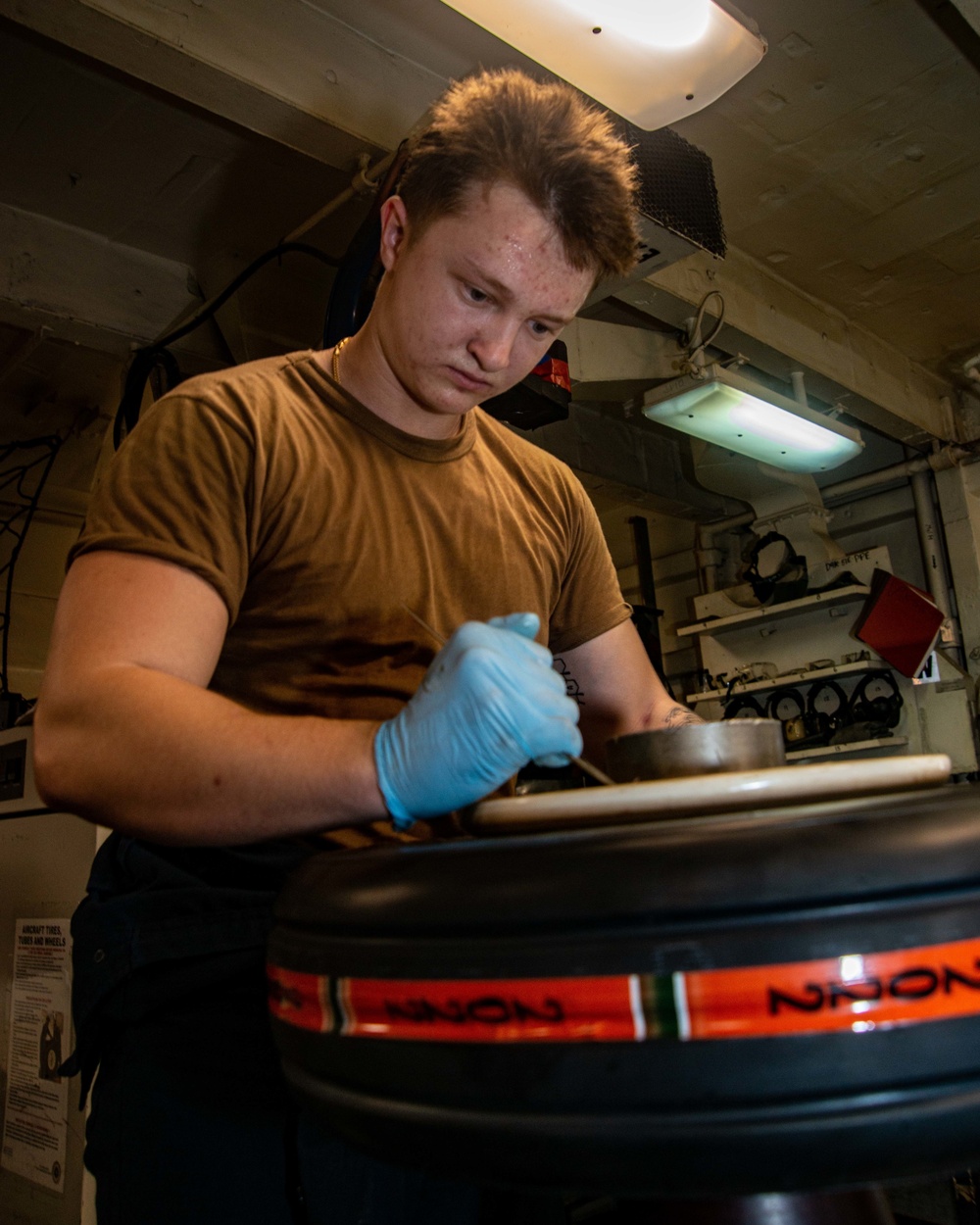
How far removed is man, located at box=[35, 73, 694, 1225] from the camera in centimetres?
69

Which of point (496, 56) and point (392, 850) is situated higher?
point (496, 56)

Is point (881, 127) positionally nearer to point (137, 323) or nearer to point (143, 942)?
point (137, 323)

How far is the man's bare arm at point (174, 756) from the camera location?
0.68 metres

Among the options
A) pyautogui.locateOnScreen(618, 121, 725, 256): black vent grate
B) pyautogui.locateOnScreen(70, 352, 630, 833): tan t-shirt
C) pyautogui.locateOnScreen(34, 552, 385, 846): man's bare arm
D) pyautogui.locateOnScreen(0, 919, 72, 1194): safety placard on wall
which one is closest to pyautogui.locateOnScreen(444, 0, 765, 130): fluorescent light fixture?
pyautogui.locateOnScreen(618, 121, 725, 256): black vent grate

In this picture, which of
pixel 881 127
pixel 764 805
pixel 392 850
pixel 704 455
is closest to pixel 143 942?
pixel 392 850

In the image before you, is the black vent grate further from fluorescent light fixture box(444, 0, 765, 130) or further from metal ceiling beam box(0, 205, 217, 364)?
metal ceiling beam box(0, 205, 217, 364)

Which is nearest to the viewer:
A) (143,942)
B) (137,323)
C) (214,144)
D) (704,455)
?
(143,942)

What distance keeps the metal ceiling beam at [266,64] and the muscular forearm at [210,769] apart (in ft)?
4.93

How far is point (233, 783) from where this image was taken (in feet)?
2.21

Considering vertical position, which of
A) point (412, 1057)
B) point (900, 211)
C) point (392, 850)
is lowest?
point (412, 1057)

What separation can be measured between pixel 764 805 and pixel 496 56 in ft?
6.95

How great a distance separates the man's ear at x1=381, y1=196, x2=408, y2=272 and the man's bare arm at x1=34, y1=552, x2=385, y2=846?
0.64 metres

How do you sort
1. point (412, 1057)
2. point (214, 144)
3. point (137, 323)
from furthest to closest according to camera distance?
point (137, 323)
point (214, 144)
point (412, 1057)

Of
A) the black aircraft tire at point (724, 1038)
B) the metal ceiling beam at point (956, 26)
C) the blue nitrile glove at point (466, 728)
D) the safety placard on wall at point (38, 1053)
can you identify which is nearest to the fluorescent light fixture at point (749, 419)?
the metal ceiling beam at point (956, 26)
